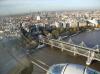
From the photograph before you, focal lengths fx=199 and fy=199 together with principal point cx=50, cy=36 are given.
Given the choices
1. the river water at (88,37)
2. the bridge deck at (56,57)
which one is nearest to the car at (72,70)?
the bridge deck at (56,57)

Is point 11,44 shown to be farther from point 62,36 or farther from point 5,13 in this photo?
point 62,36

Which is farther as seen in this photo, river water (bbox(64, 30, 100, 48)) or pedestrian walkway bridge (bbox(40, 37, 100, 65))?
river water (bbox(64, 30, 100, 48))

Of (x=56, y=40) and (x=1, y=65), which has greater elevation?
(x=1, y=65)

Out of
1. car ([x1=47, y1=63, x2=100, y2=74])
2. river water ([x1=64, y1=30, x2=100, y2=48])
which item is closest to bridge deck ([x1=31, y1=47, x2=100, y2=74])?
river water ([x1=64, y1=30, x2=100, y2=48])

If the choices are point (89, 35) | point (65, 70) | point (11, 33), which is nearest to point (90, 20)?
point (89, 35)

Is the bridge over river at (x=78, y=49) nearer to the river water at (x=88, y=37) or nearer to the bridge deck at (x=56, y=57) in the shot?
the bridge deck at (x=56, y=57)

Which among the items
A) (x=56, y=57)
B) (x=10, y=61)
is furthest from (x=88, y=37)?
(x=10, y=61)

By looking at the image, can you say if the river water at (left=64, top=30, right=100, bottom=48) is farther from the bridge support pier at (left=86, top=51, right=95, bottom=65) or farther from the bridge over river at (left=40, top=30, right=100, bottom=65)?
the bridge support pier at (left=86, top=51, right=95, bottom=65)

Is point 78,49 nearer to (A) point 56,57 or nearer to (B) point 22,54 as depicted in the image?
(A) point 56,57
